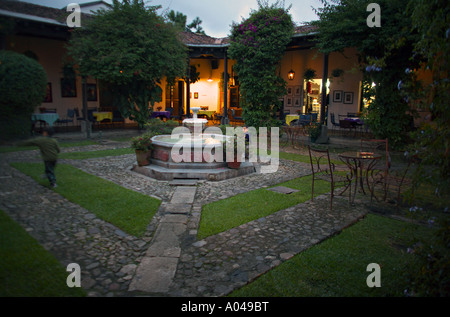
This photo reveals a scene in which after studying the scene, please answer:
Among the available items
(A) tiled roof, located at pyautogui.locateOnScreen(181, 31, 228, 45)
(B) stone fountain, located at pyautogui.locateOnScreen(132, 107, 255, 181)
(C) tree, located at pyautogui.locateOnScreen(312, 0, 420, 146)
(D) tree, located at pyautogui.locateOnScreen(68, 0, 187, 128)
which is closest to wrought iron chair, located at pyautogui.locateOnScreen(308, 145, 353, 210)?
(B) stone fountain, located at pyautogui.locateOnScreen(132, 107, 255, 181)

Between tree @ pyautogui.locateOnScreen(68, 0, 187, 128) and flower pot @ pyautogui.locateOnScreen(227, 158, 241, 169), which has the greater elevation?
tree @ pyautogui.locateOnScreen(68, 0, 187, 128)

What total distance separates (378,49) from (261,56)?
456 cm

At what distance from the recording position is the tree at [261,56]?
42.1 ft

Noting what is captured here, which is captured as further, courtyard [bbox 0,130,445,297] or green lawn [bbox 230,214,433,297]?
courtyard [bbox 0,130,445,297]

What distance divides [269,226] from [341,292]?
1.67 metres

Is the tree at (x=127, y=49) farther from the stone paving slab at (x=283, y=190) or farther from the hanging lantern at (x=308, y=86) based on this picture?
the stone paving slab at (x=283, y=190)

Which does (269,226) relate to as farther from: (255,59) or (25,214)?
(255,59)

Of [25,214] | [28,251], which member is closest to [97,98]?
[25,214]

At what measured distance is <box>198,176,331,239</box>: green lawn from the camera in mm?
4562

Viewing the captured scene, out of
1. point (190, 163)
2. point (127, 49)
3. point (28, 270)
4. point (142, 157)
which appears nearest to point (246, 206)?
point (190, 163)

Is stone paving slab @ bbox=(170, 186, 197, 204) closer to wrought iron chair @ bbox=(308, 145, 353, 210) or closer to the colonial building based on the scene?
wrought iron chair @ bbox=(308, 145, 353, 210)

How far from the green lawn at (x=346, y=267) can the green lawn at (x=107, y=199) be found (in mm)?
2039

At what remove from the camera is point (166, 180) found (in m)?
7.05

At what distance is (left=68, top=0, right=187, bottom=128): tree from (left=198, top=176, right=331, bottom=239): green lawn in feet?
28.1
